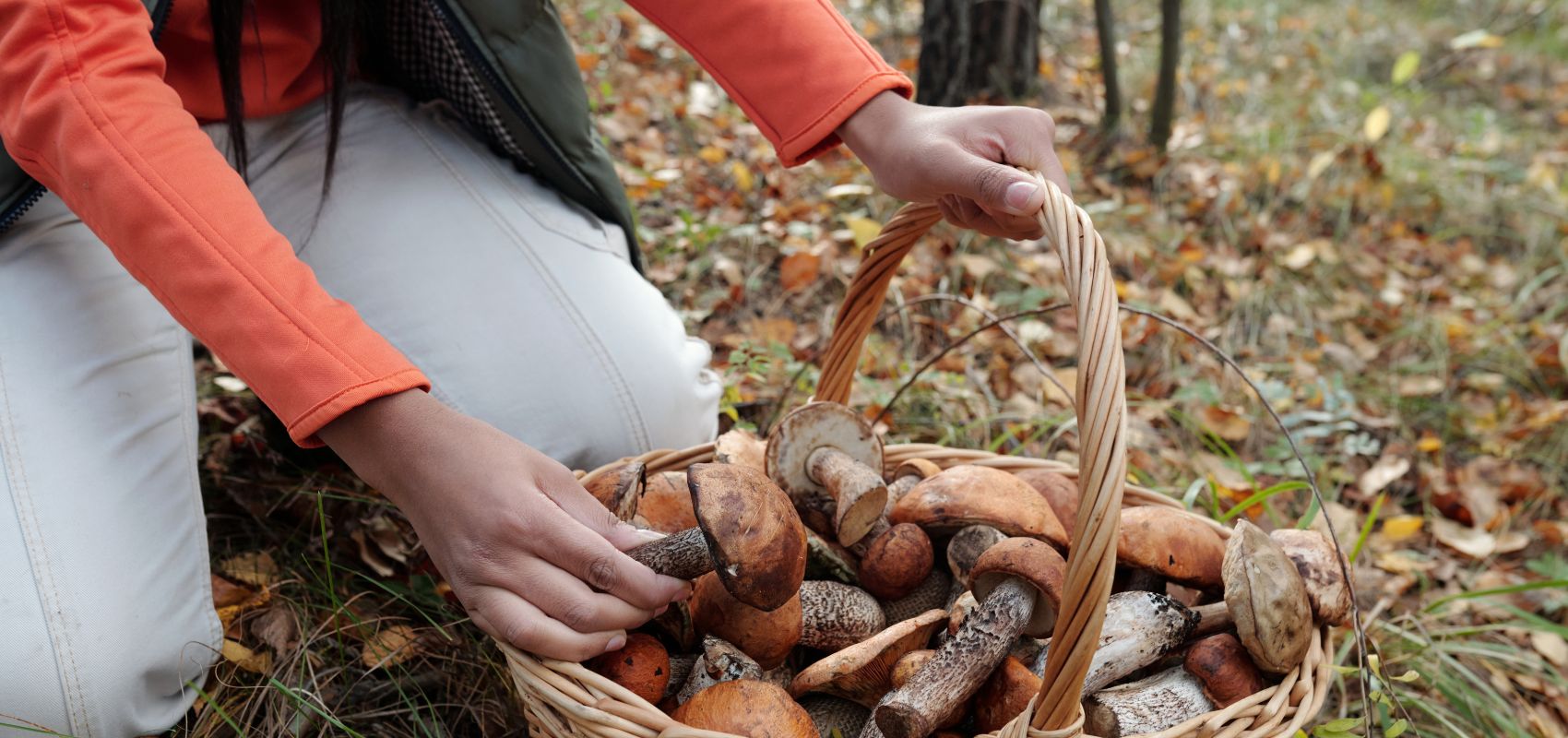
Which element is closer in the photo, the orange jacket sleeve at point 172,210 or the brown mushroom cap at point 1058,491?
the orange jacket sleeve at point 172,210

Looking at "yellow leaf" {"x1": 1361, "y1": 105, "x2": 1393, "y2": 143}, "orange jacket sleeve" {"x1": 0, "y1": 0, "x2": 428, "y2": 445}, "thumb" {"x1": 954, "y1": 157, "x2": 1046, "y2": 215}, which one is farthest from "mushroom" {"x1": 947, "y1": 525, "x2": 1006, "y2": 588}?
"yellow leaf" {"x1": 1361, "y1": 105, "x2": 1393, "y2": 143}

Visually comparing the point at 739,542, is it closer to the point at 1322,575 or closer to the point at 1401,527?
the point at 1322,575

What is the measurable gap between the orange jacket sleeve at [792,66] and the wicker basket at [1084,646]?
0.38 m

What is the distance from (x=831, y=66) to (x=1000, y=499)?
0.66m

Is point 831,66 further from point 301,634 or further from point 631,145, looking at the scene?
point 631,145

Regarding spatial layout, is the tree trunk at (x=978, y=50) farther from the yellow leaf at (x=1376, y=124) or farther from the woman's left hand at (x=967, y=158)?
the woman's left hand at (x=967, y=158)

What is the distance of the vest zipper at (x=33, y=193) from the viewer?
1354mm

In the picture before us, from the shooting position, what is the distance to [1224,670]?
1.18 metres

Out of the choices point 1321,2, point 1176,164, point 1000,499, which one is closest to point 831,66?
point 1000,499

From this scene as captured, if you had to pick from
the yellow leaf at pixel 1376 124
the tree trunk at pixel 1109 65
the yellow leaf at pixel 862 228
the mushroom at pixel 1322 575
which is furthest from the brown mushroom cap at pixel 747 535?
the yellow leaf at pixel 1376 124

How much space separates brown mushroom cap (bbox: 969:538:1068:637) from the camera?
1.17 metres

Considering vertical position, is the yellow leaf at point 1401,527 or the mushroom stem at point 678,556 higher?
the mushroom stem at point 678,556

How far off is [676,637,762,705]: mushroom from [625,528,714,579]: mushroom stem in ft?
0.34

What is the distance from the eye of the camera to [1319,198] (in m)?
3.43
